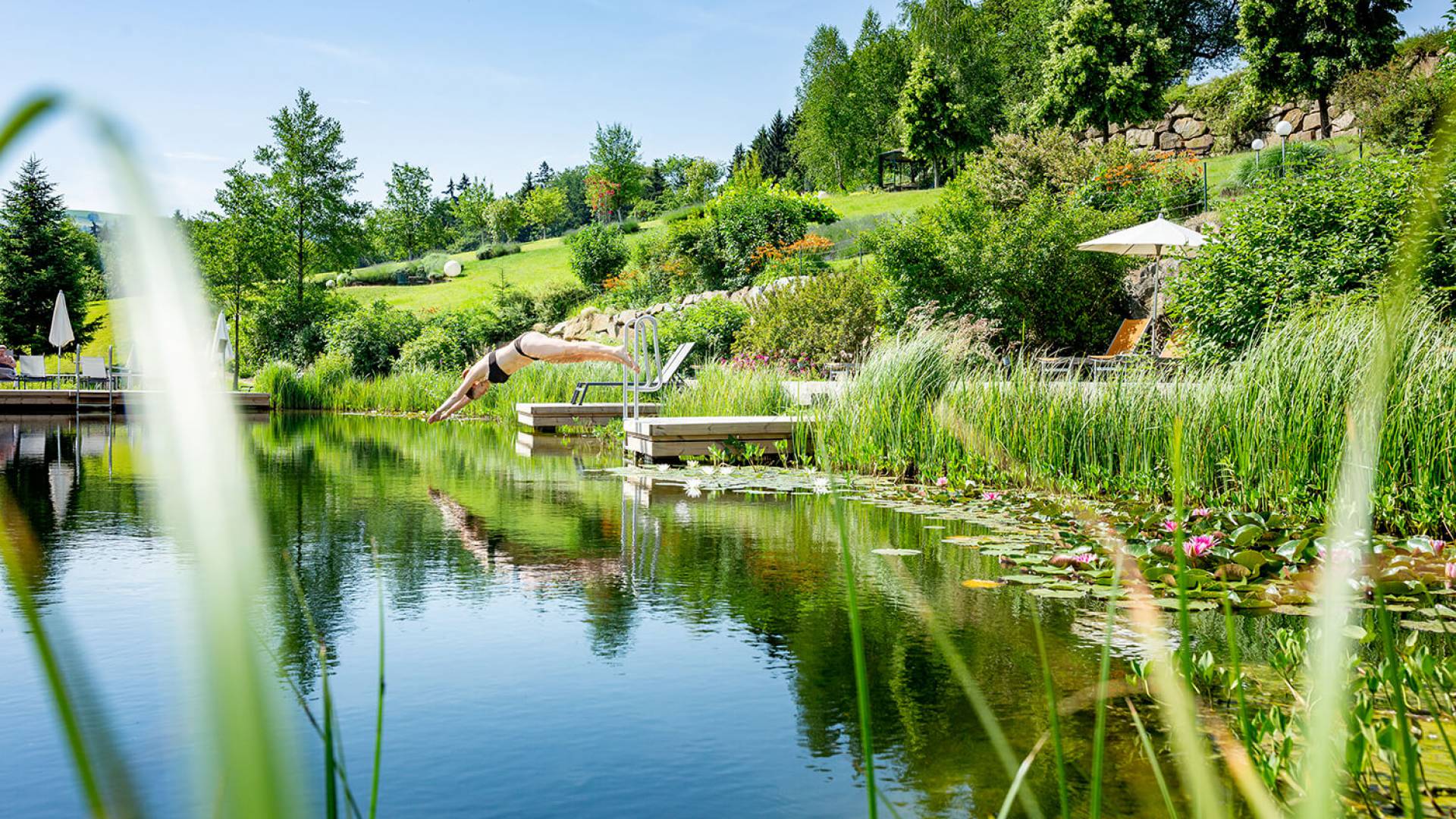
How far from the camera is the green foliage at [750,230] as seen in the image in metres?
24.1

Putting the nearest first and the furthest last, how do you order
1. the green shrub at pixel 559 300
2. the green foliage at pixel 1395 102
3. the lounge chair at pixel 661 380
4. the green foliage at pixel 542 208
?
the lounge chair at pixel 661 380 < the green foliage at pixel 1395 102 < the green shrub at pixel 559 300 < the green foliage at pixel 542 208

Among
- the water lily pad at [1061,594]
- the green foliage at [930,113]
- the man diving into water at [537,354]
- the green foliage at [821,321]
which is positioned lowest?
the water lily pad at [1061,594]

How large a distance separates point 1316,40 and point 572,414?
25.6 metres

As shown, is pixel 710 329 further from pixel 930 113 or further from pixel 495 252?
pixel 495 252

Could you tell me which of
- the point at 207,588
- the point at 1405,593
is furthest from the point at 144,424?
the point at 1405,593

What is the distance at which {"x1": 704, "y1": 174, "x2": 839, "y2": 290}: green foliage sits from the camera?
24125 mm

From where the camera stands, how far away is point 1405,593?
3879 mm

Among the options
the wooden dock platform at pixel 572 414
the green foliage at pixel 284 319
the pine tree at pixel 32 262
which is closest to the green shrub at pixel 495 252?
the green foliage at pixel 284 319

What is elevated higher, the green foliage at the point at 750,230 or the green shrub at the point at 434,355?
the green foliage at the point at 750,230

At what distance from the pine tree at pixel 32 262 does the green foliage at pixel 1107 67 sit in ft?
92.0

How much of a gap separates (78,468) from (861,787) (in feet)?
27.5

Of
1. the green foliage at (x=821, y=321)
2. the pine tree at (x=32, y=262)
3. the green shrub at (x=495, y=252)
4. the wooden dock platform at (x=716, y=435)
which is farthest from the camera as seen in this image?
the green shrub at (x=495, y=252)

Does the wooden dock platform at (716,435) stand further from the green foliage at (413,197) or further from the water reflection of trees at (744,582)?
the green foliage at (413,197)

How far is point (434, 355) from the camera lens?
21.2m
